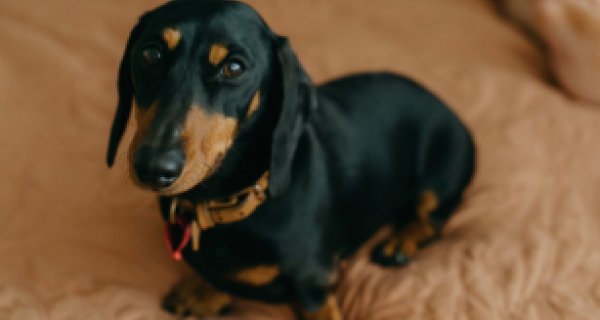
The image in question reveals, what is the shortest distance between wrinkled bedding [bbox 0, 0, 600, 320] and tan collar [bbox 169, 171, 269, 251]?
378 mm

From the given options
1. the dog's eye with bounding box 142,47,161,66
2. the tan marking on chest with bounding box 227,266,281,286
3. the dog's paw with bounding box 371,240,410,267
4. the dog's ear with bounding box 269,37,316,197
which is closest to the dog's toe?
the dog's paw with bounding box 371,240,410,267

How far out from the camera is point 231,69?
121 centimetres

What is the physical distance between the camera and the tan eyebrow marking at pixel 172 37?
1174 millimetres

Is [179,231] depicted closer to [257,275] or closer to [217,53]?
[257,275]

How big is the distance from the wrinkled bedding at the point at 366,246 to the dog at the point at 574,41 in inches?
3.3

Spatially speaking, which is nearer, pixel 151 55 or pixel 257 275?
pixel 151 55

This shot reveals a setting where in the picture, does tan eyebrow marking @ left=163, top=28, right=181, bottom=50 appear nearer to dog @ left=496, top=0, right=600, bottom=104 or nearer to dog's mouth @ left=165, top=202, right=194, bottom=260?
dog's mouth @ left=165, top=202, right=194, bottom=260

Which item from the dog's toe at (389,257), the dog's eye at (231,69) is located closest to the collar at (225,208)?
the dog's eye at (231,69)

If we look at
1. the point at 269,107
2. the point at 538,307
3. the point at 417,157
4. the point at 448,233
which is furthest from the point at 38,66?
the point at 538,307

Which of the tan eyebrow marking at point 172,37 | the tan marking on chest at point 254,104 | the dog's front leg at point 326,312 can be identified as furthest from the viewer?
the dog's front leg at point 326,312

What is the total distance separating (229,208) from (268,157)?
0.17 metres

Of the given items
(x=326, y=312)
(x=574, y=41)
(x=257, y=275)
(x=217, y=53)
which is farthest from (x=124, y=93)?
(x=574, y=41)

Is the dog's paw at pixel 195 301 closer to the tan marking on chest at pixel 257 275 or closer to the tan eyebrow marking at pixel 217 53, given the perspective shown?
the tan marking on chest at pixel 257 275

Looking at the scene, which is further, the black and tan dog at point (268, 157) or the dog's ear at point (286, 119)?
the dog's ear at point (286, 119)
